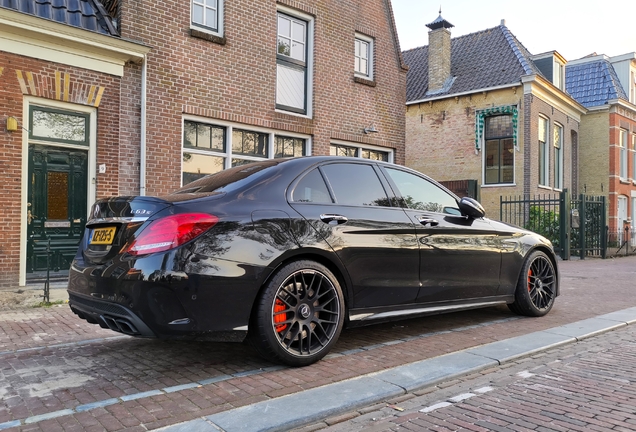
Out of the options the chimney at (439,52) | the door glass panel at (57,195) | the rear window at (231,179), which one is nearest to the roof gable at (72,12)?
the door glass panel at (57,195)

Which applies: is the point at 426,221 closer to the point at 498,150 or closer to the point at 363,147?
the point at 363,147

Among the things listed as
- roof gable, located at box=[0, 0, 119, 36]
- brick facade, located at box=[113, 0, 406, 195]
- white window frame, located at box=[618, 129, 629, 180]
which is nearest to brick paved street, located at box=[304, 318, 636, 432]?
brick facade, located at box=[113, 0, 406, 195]

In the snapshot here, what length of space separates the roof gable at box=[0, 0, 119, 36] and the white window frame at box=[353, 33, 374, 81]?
20.4 feet

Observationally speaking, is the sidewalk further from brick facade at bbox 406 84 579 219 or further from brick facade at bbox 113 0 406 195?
brick facade at bbox 406 84 579 219

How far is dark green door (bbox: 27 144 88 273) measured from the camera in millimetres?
8438

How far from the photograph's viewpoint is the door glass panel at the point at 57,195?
339 inches

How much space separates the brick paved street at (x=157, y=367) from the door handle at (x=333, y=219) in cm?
110

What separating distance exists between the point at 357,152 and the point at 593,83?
64.5 feet

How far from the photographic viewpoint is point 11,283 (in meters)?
8.07

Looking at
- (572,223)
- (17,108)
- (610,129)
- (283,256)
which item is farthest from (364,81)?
(610,129)

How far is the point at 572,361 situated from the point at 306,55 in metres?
9.61

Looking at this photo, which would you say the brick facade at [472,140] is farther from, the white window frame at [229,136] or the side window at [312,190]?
the side window at [312,190]

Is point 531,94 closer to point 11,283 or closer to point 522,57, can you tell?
point 522,57

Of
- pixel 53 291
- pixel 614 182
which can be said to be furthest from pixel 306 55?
pixel 614 182
